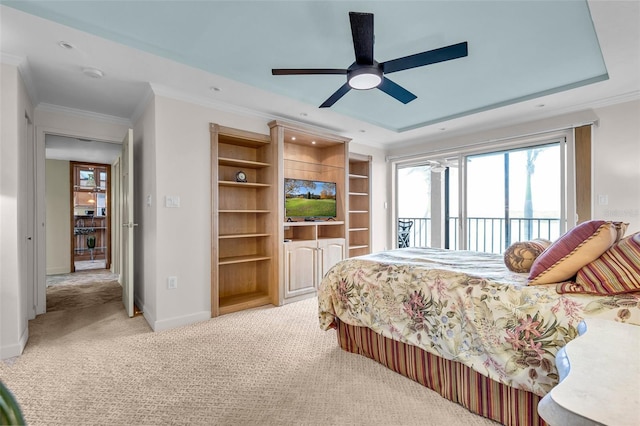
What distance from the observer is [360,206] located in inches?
216

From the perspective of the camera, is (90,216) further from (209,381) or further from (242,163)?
(209,381)

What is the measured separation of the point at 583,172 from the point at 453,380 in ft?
10.4

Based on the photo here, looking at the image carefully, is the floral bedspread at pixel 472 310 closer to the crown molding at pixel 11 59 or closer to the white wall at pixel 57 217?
the crown molding at pixel 11 59

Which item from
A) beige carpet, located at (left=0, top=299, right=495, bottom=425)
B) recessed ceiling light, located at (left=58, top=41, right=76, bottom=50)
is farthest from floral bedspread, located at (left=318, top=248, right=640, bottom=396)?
recessed ceiling light, located at (left=58, top=41, right=76, bottom=50)

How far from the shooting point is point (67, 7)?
1952mm

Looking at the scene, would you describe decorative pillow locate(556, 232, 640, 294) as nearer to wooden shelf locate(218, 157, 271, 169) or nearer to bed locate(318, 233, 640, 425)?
bed locate(318, 233, 640, 425)

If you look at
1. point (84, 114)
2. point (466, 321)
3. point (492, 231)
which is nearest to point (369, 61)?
point (466, 321)

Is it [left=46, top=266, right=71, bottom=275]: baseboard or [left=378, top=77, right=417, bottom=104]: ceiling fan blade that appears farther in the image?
[left=46, top=266, right=71, bottom=275]: baseboard

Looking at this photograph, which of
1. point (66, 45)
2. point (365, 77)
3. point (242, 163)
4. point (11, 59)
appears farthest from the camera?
point (242, 163)

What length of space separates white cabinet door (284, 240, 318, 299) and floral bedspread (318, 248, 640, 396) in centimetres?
142

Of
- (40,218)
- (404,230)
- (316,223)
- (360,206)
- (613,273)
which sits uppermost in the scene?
(360,206)

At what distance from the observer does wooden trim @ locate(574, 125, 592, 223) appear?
348 centimetres

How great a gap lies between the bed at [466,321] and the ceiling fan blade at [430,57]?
1385mm

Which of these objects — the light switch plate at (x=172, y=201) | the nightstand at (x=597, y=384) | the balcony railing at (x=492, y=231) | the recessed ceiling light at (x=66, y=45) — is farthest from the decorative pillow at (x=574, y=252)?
the recessed ceiling light at (x=66, y=45)
